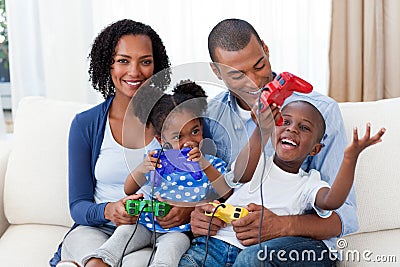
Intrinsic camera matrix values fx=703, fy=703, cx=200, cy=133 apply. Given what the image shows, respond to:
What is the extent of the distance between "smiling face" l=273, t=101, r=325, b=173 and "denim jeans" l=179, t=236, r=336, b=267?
197 millimetres

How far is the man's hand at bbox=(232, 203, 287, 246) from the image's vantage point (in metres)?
1.60

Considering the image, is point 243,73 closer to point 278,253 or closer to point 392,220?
point 278,253

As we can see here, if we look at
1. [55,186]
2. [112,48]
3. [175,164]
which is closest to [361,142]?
[175,164]

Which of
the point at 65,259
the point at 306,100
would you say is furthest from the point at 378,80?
the point at 65,259

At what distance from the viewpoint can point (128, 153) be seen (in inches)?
66.9

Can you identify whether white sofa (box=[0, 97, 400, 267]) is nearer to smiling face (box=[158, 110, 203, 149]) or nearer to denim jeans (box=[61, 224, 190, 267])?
denim jeans (box=[61, 224, 190, 267])

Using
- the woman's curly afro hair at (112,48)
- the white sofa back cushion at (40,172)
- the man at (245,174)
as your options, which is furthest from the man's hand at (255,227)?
the white sofa back cushion at (40,172)

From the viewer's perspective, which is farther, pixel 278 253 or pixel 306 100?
pixel 306 100

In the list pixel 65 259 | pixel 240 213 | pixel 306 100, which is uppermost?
pixel 306 100

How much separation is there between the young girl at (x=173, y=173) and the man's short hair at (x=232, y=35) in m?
0.14

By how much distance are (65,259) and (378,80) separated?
145 cm

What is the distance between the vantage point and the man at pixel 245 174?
1590 mm

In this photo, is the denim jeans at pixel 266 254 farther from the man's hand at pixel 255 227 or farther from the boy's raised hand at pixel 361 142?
the boy's raised hand at pixel 361 142

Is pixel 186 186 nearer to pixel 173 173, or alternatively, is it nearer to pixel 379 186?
pixel 173 173
